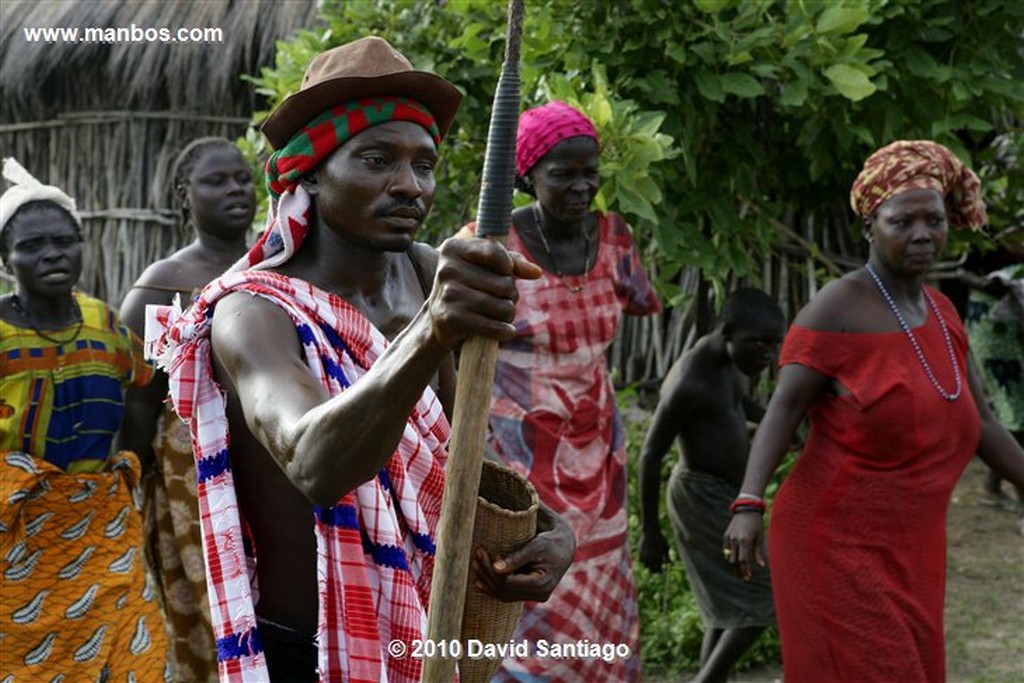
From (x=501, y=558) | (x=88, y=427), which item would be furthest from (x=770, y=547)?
(x=501, y=558)

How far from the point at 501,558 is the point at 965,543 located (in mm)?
6256

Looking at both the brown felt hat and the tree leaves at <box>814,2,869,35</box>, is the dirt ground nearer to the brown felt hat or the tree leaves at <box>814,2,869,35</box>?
the tree leaves at <box>814,2,869,35</box>

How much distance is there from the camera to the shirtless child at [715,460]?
5.88m

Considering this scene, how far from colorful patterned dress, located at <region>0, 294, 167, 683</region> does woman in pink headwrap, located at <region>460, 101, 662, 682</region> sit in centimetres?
119

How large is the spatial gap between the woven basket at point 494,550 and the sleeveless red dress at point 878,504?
2.20m

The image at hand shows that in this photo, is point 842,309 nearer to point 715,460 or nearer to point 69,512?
point 715,460

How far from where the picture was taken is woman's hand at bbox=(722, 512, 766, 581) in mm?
4910

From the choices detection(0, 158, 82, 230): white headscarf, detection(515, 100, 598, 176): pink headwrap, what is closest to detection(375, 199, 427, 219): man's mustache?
detection(515, 100, 598, 176): pink headwrap

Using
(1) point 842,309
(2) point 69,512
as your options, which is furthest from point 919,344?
(2) point 69,512

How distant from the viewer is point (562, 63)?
562cm

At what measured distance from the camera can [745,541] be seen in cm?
491

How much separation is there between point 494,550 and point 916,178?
2629mm

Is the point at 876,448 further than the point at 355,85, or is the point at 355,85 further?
the point at 876,448

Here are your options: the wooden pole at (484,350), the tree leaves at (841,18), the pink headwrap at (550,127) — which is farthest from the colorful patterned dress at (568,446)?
the wooden pole at (484,350)
